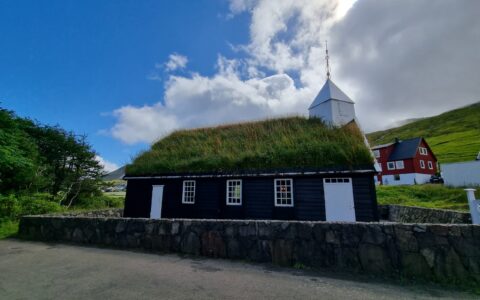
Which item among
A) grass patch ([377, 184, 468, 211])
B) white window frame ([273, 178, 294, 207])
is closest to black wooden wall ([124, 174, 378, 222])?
white window frame ([273, 178, 294, 207])

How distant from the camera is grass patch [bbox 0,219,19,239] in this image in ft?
37.2

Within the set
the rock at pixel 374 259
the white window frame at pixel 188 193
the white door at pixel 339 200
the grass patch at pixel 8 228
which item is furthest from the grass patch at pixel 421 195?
the grass patch at pixel 8 228

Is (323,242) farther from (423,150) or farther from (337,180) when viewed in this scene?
(423,150)

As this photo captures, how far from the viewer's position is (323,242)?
675 centimetres

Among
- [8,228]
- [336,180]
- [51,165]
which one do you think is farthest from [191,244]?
[51,165]

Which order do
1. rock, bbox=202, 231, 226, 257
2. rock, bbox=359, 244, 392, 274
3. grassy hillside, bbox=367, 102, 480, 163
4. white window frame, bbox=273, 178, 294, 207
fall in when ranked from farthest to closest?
1. grassy hillside, bbox=367, 102, 480, 163
2. white window frame, bbox=273, 178, 294, 207
3. rock, bbox=202, 231, 226, 257
4. rock, bbox=359, 244, 392, 274

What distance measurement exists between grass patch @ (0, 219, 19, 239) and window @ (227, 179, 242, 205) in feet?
34.6

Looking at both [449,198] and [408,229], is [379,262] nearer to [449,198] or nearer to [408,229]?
[408,229]

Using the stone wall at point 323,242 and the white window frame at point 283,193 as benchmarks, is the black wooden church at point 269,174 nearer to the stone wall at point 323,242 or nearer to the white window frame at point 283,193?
the white window frame at point 283,193

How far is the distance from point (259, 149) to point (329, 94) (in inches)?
326

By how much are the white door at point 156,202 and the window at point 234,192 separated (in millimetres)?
4793

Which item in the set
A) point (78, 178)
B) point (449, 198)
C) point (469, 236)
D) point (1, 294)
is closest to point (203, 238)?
point (1, 294)

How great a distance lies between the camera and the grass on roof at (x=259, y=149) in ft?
42.9

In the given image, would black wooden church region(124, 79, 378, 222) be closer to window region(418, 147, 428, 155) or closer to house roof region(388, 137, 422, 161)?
house roof region(388, 137, 422, 161)
